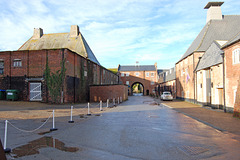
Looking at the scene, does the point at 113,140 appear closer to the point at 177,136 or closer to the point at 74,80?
the point at 177,136

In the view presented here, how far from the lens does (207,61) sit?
2144 cm

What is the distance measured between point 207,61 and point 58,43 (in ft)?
101

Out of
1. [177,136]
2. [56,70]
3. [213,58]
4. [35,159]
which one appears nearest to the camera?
[35,159]

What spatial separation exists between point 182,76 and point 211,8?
1184cm

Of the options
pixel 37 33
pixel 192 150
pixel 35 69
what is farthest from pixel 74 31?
pixel 192 150

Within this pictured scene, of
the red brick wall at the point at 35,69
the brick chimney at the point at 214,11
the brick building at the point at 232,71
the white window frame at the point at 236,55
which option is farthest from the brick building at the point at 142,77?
the white window frame at the point at 236,55

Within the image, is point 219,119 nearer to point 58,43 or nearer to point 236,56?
point 236,56

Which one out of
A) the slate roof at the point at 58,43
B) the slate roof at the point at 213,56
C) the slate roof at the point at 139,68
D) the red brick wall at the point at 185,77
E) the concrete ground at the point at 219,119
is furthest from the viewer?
the slate roof at the point at 139,68

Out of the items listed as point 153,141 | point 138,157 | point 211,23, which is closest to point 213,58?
point 211,23

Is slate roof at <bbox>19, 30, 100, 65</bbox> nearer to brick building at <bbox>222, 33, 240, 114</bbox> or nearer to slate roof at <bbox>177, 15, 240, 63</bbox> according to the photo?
slate roof at <bbox>177, 15, 240, 63</bbox>

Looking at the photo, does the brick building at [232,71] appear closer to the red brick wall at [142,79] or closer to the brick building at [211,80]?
the brick building at [211,80]

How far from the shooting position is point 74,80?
83.5 ft

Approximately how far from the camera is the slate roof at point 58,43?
38847mm

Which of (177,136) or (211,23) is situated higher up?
(211,23)
